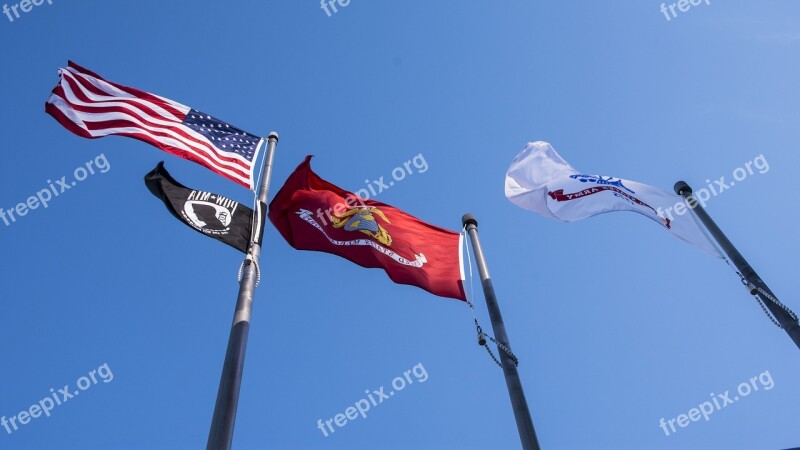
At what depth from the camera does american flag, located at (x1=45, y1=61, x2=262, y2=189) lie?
10148mm

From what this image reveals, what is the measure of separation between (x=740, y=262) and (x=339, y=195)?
6822 millimetres

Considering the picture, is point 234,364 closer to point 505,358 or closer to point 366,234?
point 505,358

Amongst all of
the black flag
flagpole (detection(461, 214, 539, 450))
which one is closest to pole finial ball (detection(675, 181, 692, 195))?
flagpole (detection(461, 214, 539, 450))

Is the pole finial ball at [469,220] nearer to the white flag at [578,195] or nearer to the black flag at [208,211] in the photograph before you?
the white flag at [578,195]

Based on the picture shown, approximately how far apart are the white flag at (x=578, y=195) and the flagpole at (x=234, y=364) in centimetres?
618

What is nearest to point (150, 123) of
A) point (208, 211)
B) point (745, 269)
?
point (208, 211)

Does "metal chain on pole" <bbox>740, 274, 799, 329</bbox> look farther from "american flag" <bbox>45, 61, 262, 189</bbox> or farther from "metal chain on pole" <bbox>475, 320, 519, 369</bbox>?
"american flag" <bbox>45, 61, 262, 189</bbox>

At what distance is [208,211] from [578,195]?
22.9 feet

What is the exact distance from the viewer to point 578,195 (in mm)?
12195

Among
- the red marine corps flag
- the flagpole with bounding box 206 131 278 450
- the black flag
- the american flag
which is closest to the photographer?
the flagpole with bounding box 206 131 278 450

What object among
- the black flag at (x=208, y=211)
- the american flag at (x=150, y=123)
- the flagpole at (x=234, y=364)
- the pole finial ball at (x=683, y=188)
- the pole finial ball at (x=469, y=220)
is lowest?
the flagpole at (x=234, y=364)

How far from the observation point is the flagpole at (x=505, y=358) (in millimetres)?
7715

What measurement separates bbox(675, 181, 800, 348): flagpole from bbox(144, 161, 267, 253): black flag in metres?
6.95

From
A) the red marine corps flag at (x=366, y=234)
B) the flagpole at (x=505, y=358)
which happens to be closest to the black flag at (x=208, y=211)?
the red marine corps flag at (x=366, y=234)
